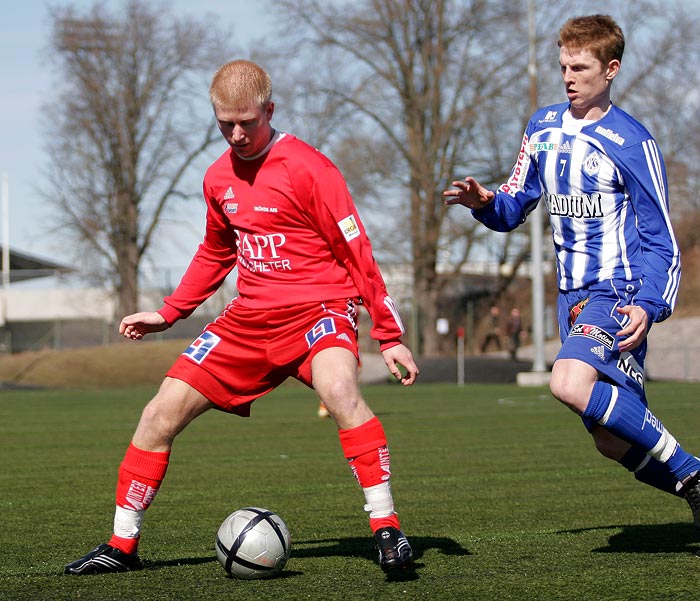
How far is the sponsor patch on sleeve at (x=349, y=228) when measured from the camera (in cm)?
479

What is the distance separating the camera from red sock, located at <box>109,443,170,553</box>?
4922 mm

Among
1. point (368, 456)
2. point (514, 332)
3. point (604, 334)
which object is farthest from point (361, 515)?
point (514, 332)

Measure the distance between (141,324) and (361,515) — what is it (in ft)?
6.69

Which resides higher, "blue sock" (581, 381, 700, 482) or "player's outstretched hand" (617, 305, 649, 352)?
"player's outstretched hand" (617, 305, 649, 352)

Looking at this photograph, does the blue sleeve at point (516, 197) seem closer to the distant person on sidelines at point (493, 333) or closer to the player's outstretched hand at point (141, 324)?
the player's outstretched hand at point (141, 324)

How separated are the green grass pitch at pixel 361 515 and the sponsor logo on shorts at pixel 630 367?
2.57ft

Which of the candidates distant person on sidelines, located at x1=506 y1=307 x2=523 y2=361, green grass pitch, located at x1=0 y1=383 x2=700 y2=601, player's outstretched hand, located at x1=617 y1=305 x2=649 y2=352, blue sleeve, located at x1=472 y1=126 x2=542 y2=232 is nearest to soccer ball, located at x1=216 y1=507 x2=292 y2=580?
green grass pitch, located at x1=0 y1=383 x2=700 y2=601

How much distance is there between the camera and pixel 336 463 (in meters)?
9.78

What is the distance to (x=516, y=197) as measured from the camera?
5602 millimetres

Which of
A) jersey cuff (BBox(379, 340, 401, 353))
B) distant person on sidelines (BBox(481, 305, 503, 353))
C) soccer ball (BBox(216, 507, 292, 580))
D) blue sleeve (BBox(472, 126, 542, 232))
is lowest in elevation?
distant person on sidelines (BBox(481, 305, 503, 353))

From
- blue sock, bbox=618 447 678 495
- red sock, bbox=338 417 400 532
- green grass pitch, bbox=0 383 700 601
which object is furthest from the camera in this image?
blue sock, bbox=618 447 678 495

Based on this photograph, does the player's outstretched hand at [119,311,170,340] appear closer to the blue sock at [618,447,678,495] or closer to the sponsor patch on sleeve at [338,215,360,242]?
the sponsor patch on sleeve at [338,215,360,242]

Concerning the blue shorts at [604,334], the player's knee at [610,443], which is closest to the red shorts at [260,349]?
the blue shorts at [604,334]

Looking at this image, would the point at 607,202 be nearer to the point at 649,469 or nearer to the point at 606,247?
the point at 606,247
